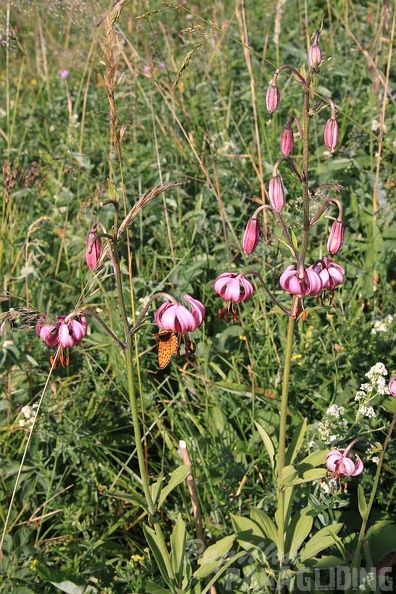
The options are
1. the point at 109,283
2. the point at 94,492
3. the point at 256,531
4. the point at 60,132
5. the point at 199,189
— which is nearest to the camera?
the point at 256,531

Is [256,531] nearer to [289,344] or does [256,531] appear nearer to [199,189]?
[289,344]

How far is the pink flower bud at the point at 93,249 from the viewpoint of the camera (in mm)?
1303

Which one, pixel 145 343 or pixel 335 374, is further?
pixel 145 343

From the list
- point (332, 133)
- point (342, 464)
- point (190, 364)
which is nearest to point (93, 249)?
point (332, 133)

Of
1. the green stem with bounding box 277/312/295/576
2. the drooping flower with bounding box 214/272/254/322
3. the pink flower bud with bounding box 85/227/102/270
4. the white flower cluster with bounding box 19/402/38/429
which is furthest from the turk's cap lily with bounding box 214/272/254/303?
the white flower cluster with bounding box 19/402/38/429

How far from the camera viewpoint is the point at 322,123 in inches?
116

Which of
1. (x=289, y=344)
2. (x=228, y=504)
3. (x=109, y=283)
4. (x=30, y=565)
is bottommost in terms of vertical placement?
(x=30, y=565)

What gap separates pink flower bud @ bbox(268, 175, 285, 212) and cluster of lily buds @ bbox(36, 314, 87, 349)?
1.44ft

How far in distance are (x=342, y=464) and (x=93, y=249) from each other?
65 cm

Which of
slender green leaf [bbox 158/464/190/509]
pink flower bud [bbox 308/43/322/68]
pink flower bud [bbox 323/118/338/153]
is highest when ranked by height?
pink flower bud [bbox 308/43/322/68]

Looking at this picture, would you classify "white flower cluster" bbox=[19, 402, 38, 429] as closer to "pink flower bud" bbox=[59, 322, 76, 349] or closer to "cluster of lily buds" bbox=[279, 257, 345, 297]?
"pink flower bud" bbox=[59, 322, 76, 349]

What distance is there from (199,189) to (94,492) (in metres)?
1.35

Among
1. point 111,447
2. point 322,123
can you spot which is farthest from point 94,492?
point 322,123

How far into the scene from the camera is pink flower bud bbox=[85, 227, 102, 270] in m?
1.30
